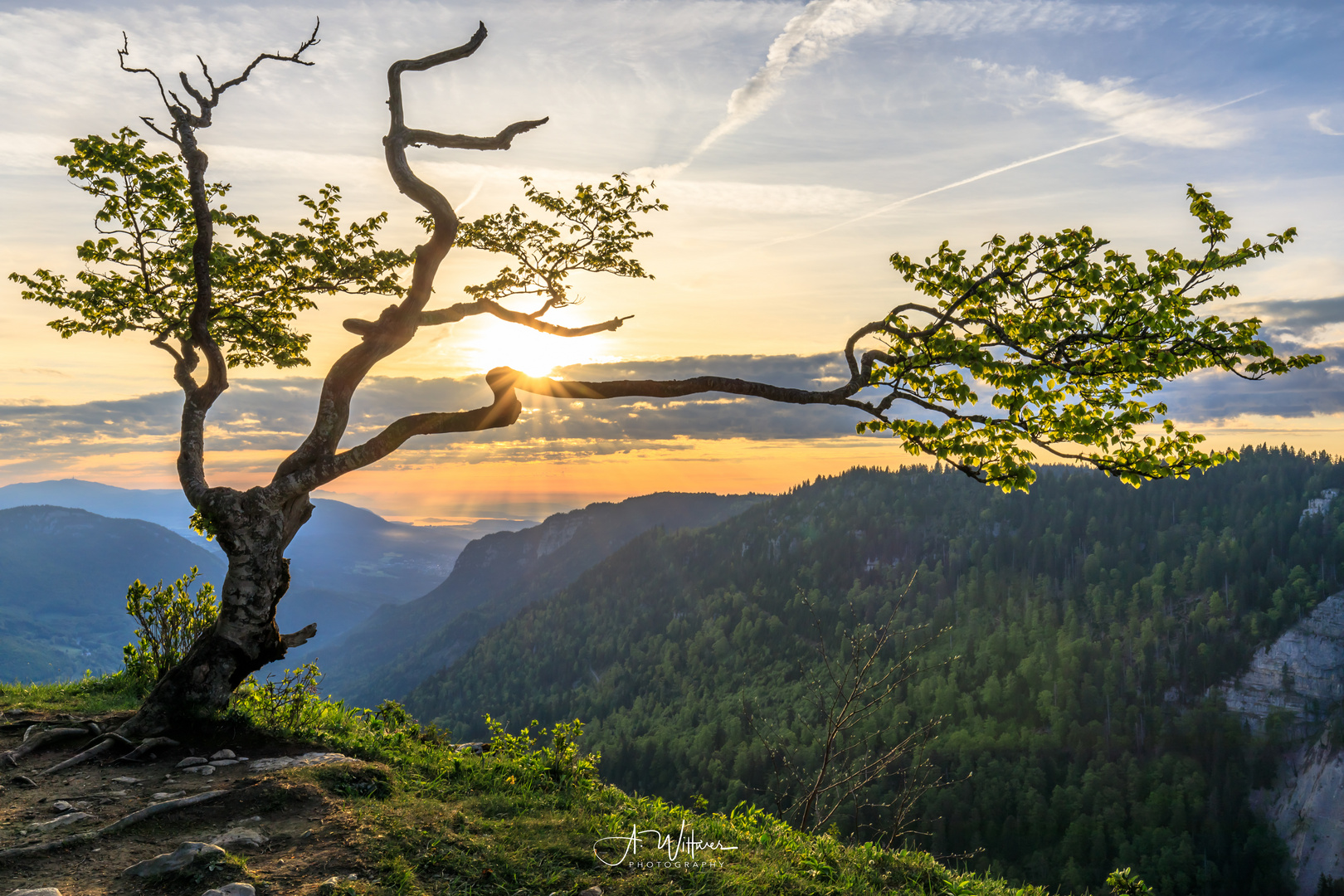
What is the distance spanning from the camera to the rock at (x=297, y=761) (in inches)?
393

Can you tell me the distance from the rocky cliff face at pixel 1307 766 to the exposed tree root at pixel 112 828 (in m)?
221

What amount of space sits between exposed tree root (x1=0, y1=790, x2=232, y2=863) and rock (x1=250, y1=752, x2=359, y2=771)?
1075 millimetres

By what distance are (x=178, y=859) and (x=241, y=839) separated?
0.76 metres

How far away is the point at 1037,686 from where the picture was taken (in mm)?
196625

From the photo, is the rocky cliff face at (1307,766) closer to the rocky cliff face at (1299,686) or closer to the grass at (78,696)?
the rocky cliff face at (1299,686)

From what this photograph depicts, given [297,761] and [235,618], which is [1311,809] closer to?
[297,761]

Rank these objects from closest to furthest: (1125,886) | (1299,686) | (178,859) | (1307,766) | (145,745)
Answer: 1. (178,859)
2. (1125,886)
3. (145,745)
4. (1307,766)
5. (1299,686)

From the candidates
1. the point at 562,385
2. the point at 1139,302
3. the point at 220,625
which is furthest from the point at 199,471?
the point at 1139,302

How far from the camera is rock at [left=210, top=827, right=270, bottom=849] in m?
7.44

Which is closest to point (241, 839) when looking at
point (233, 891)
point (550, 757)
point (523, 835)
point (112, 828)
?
point (233, 891)

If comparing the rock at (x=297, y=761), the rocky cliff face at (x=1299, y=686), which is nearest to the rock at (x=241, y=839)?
the rock at (x=297, y=761)

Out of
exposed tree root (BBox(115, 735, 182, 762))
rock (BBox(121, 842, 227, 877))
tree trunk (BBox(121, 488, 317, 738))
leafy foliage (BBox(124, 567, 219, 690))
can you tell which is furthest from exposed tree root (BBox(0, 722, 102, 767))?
rock (BBox(121, 842, 227, 877))

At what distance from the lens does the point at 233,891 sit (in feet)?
21.0

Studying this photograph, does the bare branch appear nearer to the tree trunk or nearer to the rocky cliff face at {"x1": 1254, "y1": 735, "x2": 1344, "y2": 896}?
the tree trunk
